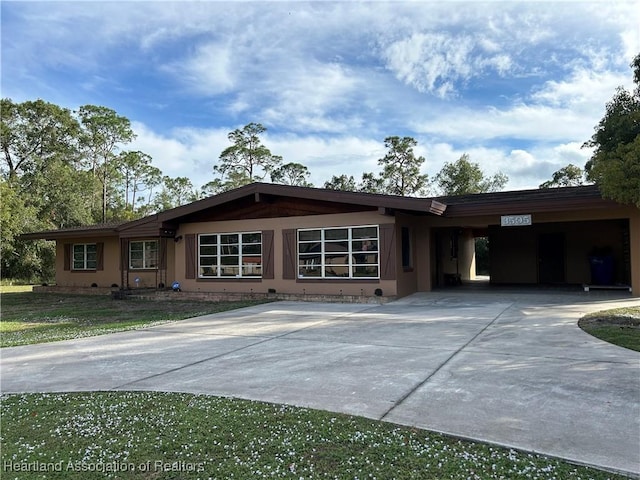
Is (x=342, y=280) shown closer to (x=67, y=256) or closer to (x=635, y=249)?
(x=635, y=249)

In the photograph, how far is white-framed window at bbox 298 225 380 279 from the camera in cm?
1267

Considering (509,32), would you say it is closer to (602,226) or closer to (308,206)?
(308,206)

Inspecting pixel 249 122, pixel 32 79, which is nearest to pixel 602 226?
pixel 32 79

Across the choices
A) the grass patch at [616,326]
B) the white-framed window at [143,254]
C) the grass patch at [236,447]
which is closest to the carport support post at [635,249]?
the grass patch at [616,326]

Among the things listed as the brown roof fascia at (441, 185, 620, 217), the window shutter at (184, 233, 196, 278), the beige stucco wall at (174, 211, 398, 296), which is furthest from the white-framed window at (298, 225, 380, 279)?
the window shutter at (184, 233, 196, 278)

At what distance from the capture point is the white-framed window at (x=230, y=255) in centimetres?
1454

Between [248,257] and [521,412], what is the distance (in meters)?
11.7

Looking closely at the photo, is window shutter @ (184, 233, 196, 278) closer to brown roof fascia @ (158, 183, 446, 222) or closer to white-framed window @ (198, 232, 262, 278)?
white-framed window @ (198, 232, 262, 278)

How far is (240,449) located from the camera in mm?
3168

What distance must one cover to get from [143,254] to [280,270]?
6.94m

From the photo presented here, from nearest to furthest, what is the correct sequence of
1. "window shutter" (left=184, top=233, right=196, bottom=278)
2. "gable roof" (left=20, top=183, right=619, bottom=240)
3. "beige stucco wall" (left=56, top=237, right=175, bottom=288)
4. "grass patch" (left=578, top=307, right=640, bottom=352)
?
"grass patch" (left=578, top=307, right=640, bottom=352)
"gable roof" (left=20, top=183, right=619, bottom=240)
"window shutter" (left=184, top=233, right=196, bottom=278)
"beige stucco wall" (left=56, top=237, right=175, bottom=288)

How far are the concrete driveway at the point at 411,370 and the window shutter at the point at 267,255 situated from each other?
177 inches

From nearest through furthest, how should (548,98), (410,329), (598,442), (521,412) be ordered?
(598,442), (521,412), (410,329), (548,98)

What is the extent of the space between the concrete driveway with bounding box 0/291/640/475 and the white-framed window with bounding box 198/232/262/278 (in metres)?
5.01
